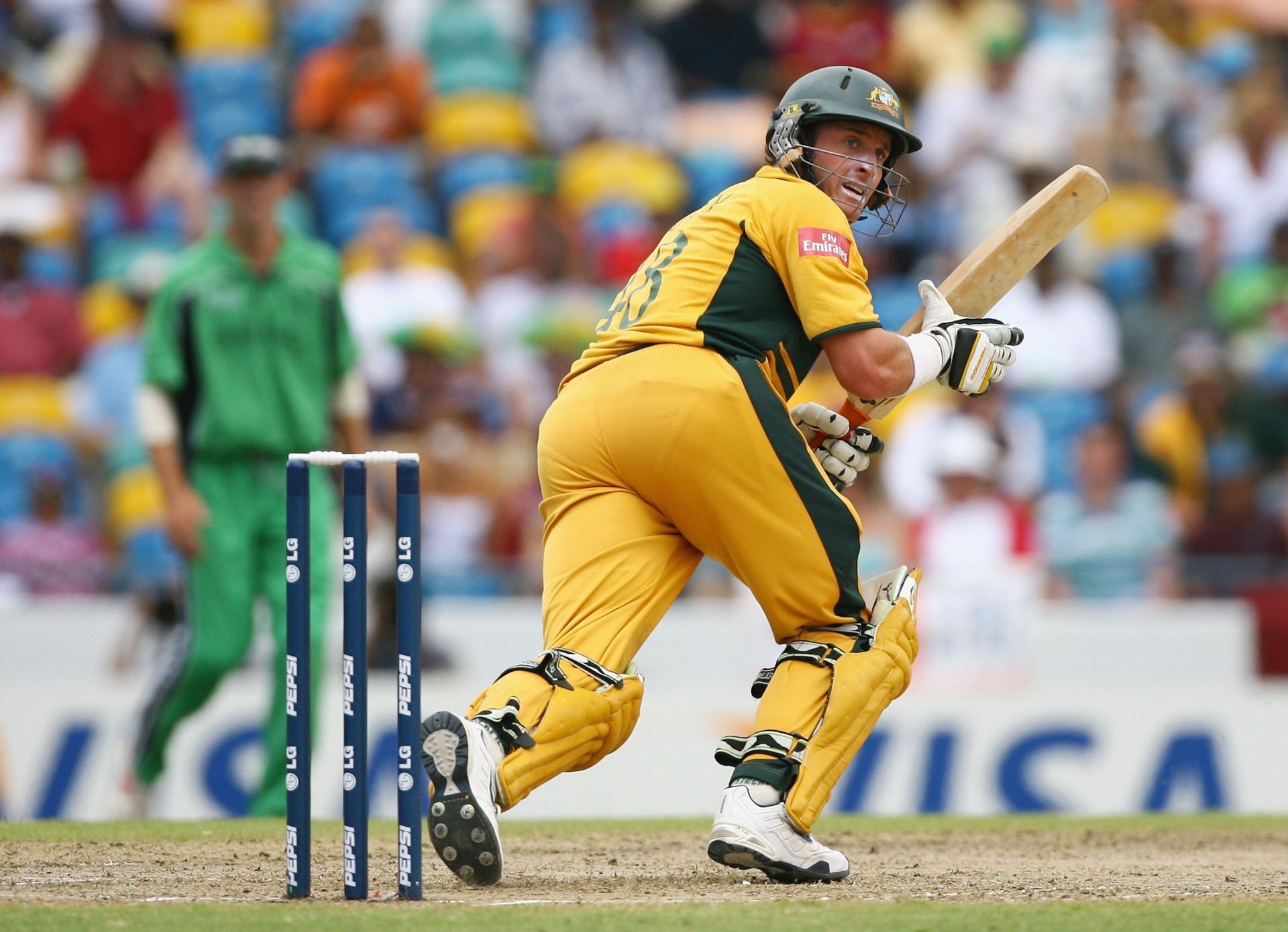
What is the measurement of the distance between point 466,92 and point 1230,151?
552 cm

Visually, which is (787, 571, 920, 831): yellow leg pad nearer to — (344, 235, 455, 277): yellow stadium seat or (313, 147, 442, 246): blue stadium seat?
(344, 235, 455, 277): yellow stadium seat

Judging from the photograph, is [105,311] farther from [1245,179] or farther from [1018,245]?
[1018,245]

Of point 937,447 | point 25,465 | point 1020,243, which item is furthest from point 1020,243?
point 25,465

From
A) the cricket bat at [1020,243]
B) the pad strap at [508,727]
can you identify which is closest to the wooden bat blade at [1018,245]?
the cricket bat at [1020,243]

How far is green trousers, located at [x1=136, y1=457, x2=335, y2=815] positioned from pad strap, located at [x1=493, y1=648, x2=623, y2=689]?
7.83 ft

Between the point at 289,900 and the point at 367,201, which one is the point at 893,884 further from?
the point at 367,201

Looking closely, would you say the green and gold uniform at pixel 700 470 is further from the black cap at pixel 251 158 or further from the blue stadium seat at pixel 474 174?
the blue stadium seat at pixel 474 174

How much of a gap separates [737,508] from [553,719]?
0.69 m

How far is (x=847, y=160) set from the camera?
16.7ft

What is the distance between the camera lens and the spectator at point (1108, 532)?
950cm

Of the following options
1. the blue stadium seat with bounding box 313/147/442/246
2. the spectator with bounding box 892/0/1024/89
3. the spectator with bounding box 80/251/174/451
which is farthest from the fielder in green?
the spectator with bounding box 892/0/1024/89

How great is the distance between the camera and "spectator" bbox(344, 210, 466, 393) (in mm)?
11836

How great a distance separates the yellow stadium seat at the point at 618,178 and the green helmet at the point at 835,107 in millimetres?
8157

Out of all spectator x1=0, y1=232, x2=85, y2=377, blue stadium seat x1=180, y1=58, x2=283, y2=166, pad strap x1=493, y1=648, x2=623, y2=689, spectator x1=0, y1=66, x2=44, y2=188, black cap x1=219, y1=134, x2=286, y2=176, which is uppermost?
blue stadium seat x1=180, y1=58, x2=283, y2=166
